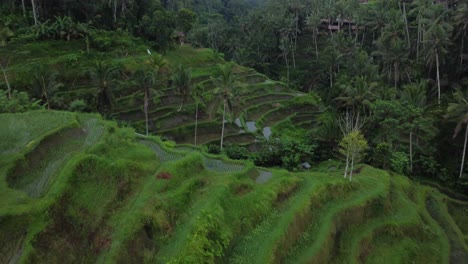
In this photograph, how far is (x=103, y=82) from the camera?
104ft

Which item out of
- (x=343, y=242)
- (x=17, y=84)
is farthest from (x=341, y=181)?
(x=17, y=84)

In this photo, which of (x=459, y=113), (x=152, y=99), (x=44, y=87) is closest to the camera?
(x=459, y=113)

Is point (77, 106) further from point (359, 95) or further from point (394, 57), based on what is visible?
point (394, 57)

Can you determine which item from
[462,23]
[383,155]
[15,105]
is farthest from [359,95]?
[15,105]

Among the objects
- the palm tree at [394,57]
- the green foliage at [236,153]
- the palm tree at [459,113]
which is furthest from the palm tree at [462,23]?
the green foliage at [236,153]

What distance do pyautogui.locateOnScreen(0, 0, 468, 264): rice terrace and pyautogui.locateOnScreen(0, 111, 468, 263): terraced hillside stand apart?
84 mm

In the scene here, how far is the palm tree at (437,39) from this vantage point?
124 ft

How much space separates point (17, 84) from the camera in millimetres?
34125

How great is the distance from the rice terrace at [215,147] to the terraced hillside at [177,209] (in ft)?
0.28

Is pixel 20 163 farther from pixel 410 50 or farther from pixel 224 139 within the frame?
pixel 410 50

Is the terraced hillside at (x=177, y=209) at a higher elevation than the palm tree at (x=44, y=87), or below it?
below

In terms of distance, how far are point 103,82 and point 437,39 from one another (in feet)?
110

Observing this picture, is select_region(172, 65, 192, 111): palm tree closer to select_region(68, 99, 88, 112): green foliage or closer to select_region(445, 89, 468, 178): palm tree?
select_region(68, 99, 88, 112): green foliage

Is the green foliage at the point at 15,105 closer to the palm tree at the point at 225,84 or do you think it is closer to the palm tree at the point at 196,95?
the palm tree at the point at 196,95
